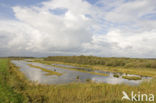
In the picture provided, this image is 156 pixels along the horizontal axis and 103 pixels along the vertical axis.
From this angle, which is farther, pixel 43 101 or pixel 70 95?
pixel 70 95

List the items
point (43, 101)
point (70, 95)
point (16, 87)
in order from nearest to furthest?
point (43, 101), point (70, 95), point (16, 87)

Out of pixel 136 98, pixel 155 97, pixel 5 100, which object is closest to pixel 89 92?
pixel 136 98

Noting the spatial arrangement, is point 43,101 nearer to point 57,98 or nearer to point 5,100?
point 57,98

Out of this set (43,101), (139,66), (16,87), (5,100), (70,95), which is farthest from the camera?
(139,66)

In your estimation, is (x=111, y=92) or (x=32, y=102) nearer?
(x=32, y=102)

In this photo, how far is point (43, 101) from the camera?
945cm

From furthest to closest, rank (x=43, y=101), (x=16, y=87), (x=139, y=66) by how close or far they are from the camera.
A: (x=139, y=66) < (x=16, y=87) < (x=43, y=101)

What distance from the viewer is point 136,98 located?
31.7 ft

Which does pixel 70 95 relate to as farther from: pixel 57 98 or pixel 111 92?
pixel 111 92

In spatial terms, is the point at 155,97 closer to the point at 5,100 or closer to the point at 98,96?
the point at 98,96

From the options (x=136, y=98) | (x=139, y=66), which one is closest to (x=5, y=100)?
(x=136, y=98)

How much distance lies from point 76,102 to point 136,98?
5.28 metres

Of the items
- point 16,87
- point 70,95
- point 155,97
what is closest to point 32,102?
point 70,95

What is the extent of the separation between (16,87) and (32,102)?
4053 mm
